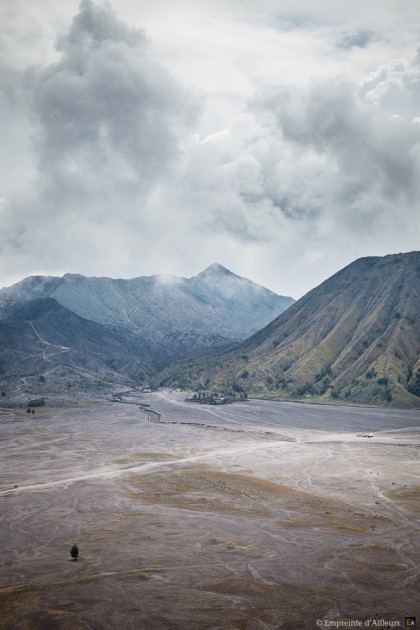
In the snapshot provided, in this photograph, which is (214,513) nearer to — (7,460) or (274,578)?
(274,578)

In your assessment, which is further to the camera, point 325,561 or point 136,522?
point 136,522

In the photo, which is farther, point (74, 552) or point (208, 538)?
point (208, 538)

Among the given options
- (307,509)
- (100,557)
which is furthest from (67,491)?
(307,509)

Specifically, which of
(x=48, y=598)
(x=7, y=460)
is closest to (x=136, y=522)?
(x=48, y=598)

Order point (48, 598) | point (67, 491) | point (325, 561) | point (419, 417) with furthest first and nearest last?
point (419, 417) → point (67, 491) → point (325, 561) → point (48, 598)

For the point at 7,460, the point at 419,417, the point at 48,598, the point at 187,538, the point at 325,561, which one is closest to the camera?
the point at 48,598

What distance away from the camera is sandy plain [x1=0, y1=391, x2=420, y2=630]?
3312 centimetres

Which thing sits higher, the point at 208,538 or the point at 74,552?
the point at 74,552

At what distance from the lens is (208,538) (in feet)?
161

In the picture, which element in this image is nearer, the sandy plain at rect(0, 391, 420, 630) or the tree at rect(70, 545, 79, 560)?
the sandy plain at rect(0, 391, 420, 630)

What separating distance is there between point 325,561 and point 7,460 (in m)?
76.0

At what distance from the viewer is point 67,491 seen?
231 feet

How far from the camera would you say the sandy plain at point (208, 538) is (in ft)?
109

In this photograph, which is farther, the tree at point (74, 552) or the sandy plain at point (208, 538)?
the tree at point (74, 552)
